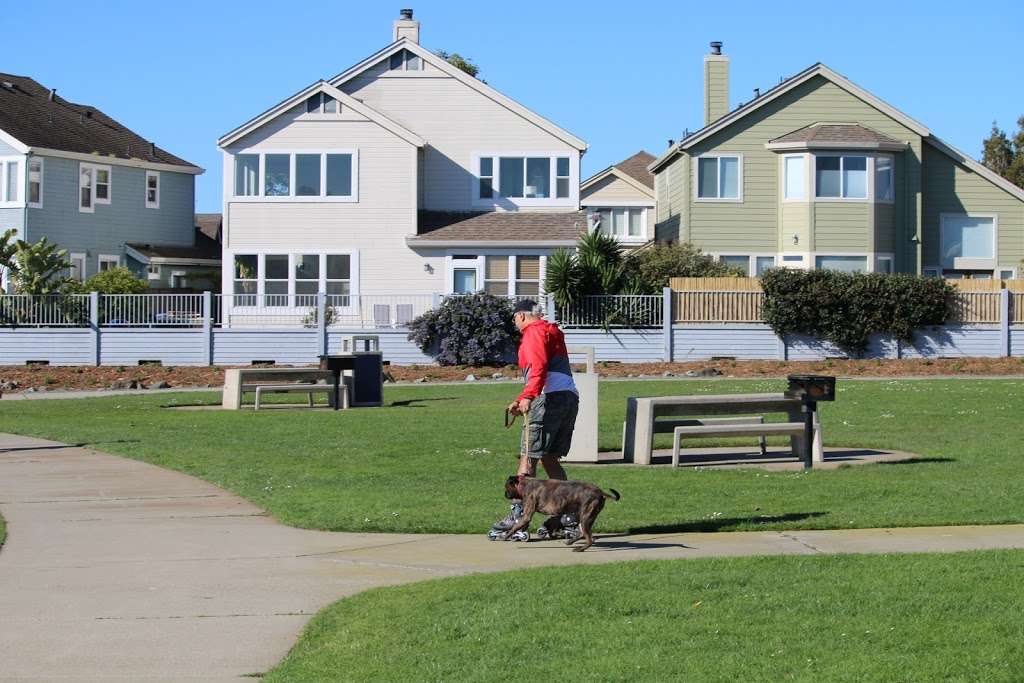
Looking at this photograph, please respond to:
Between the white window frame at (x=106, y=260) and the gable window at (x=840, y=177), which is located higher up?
the gable window at (x=840, y=177)

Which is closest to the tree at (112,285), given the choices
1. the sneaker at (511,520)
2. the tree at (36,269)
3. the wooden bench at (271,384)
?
the tree at (36,269)

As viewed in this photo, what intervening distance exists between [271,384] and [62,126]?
91.8 ft

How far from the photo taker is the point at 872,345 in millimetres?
38312

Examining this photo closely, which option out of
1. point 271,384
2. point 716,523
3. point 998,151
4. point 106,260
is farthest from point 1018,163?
point 716,523

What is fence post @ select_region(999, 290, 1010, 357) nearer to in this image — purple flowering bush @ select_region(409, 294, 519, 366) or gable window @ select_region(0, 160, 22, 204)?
purple flowering bush @ select_region(409, 294, 519, 366)

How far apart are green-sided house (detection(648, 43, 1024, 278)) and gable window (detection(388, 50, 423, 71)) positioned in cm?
863

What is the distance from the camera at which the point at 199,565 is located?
33.4 ft

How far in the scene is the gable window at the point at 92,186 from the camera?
48.8m

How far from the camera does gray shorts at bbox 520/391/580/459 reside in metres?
11.5

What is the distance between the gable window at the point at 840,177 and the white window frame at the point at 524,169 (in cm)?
729

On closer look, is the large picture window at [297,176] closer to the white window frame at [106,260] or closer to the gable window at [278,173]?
the gable window at [278,173]

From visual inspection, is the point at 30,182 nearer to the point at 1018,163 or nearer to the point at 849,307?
the point at 849,307

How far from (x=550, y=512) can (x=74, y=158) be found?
41.3 m

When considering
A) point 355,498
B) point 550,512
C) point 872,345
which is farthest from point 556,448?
point 872,345
